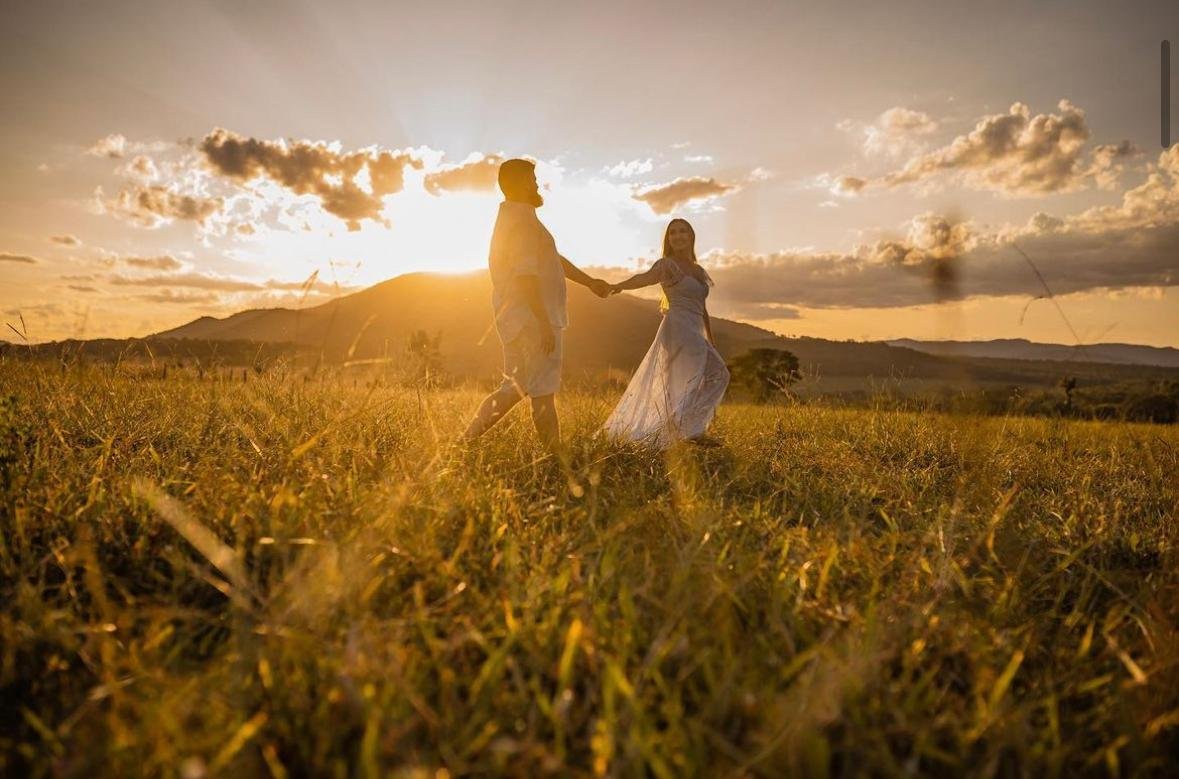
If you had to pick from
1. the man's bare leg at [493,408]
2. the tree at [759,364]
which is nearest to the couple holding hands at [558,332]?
the man's bare leg at [493,408]

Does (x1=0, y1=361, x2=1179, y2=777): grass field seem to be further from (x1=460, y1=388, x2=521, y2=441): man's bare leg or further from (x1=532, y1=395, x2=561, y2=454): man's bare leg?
(x1=532, y1=395, x2=561, y2=454): man's bare leg

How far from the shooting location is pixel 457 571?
229 centimetres

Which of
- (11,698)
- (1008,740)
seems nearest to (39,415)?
(11,698)

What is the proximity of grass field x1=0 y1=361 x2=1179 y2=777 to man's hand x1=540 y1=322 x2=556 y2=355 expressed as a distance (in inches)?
74.0

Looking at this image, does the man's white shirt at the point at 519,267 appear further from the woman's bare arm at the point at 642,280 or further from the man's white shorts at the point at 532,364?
the woman's bare arm at the point at 642,280

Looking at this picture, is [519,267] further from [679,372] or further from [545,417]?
[679,372]

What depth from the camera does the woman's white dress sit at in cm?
680

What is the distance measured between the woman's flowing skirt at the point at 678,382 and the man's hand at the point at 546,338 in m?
1.39

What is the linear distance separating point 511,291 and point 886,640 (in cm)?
434

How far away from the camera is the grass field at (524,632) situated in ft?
4.84

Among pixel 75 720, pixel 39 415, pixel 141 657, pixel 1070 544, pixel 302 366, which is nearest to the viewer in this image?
pixel 75 720

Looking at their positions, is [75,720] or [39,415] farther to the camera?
[39,415]

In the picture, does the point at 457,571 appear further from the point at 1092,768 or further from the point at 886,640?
the point at 1092,768

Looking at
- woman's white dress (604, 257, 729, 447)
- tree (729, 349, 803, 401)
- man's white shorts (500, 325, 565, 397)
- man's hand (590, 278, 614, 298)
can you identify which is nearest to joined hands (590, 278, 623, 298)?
man's hand (590, 278, 614, 298)
